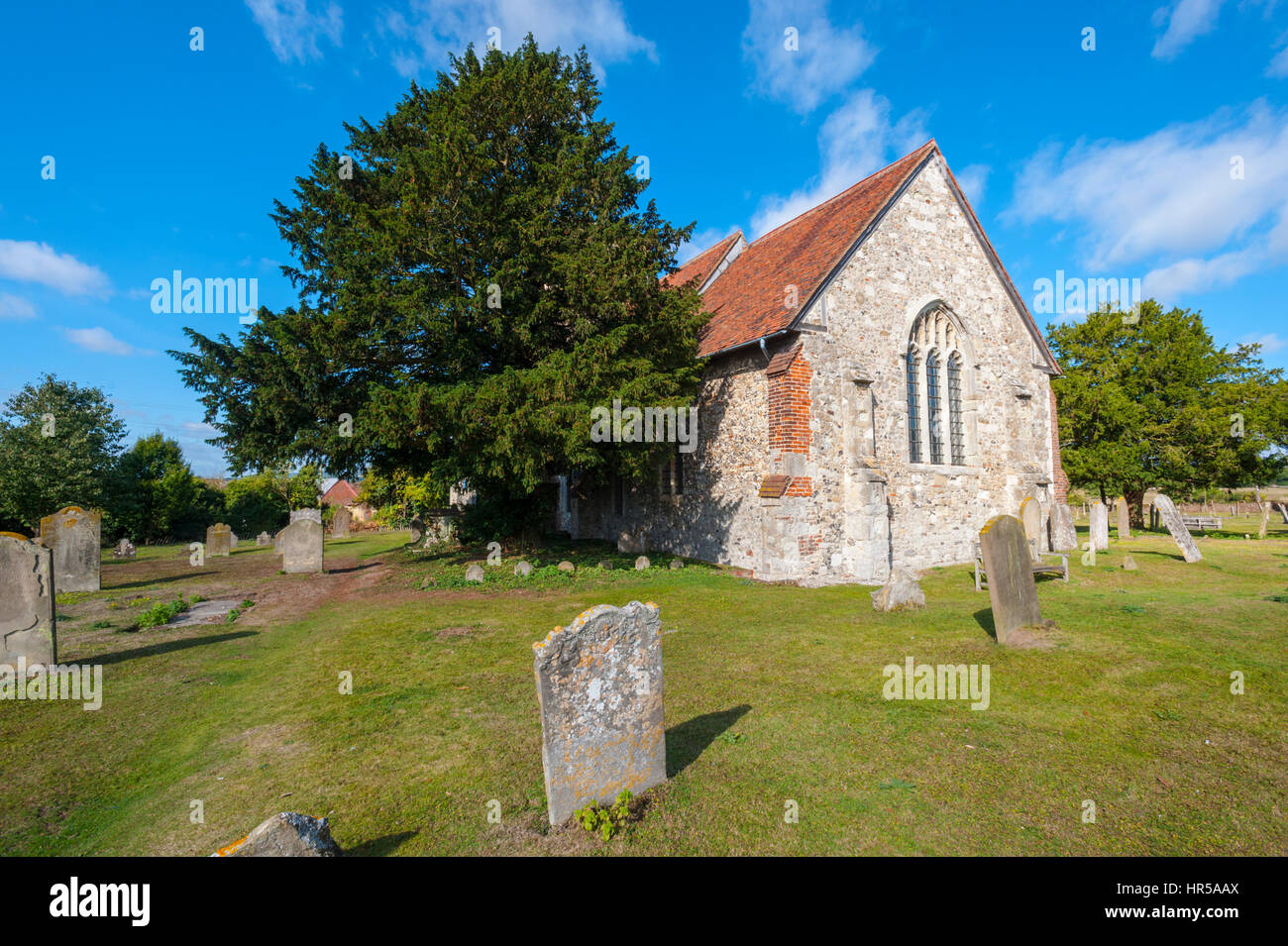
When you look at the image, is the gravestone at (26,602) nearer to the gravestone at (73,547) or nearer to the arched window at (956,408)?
the gravestone at (73,547)

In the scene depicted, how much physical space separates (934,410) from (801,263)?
5729mm

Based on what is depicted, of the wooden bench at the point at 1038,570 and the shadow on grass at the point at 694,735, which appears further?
the wooden bench at the point at 1038,570

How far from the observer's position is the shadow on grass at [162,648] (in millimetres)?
7979

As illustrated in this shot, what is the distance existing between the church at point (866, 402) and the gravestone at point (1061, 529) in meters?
0.35

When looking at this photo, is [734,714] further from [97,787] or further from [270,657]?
[270,657]

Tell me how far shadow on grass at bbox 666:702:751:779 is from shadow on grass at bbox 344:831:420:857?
1894mm

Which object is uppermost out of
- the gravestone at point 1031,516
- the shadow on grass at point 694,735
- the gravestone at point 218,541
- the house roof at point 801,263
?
the house roof at point 801,263

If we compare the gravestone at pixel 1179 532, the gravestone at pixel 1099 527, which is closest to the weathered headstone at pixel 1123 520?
the gravestone at pixel 1099 527

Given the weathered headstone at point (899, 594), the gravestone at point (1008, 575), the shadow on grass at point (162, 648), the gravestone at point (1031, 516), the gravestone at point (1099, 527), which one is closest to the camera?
the gravestone at point (1008, 575)

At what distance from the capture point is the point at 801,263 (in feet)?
51.2

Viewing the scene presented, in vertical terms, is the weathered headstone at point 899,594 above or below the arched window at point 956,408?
below

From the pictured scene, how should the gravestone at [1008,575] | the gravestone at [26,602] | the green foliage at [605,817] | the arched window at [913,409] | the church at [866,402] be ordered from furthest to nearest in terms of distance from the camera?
the arched window at [913,409] → the church at [866,402] → the gravestone at [1008,575] → the gravestone at [26,602] → the green foliage at [605,817]
